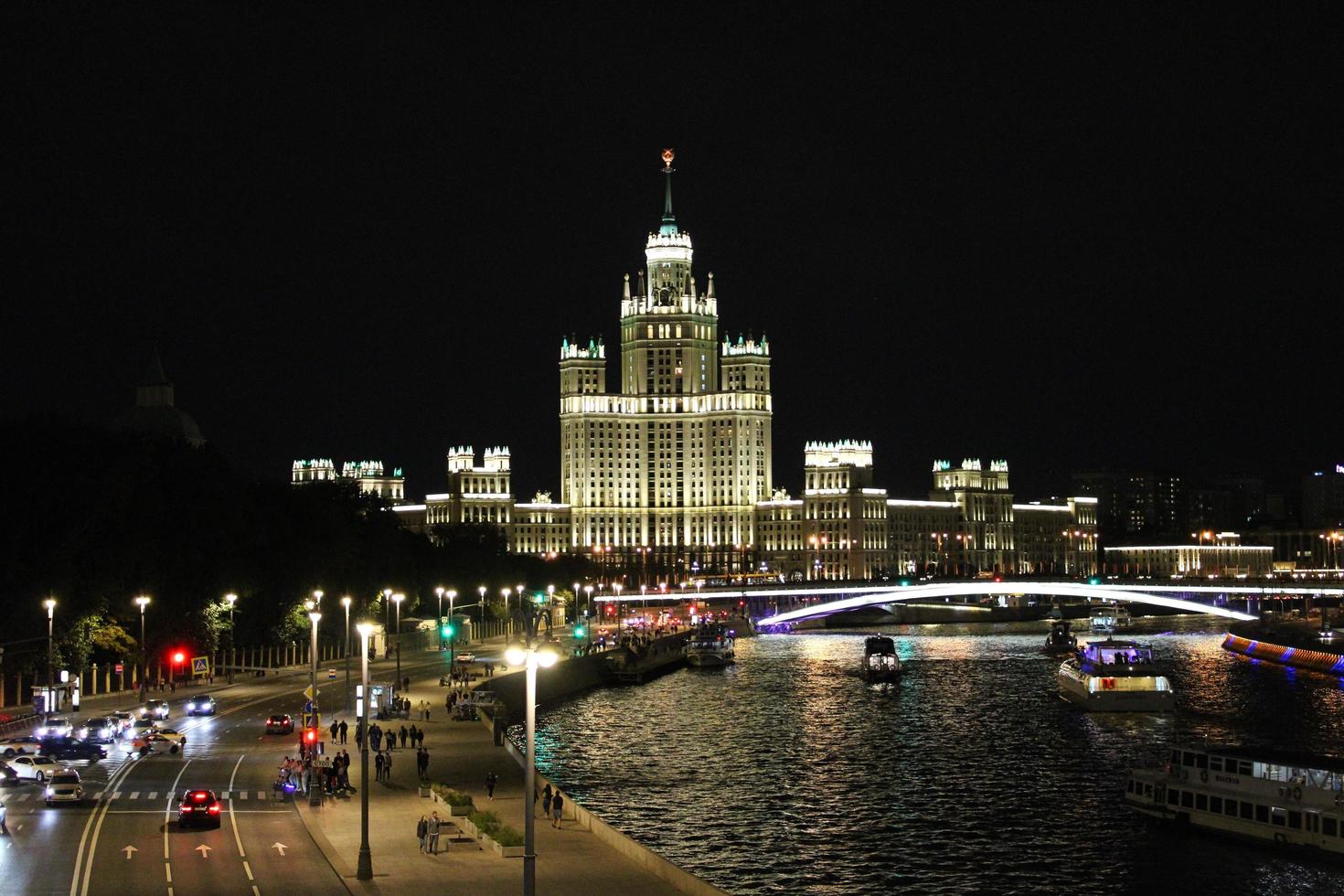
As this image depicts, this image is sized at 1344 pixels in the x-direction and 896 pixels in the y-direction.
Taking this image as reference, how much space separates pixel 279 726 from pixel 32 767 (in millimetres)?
16347

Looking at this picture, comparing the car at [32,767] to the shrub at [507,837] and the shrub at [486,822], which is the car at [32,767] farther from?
the shrub at [507,837]

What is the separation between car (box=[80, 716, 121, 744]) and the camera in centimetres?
7206

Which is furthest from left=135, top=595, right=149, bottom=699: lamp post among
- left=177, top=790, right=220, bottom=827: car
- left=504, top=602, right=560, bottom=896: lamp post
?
left=504, top=602, right=560, bottom=896: lamp post

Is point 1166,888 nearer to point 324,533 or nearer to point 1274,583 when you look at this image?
point 324,533

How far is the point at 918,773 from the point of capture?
81.2 m

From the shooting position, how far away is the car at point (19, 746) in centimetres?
6440

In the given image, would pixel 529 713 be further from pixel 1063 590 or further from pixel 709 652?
pixel 1063 590

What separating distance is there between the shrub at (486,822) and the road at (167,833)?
448 centimetres

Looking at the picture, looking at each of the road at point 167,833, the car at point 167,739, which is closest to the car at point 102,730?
the road at point 167,833

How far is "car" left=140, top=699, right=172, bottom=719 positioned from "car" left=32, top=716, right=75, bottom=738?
3139 millimetres

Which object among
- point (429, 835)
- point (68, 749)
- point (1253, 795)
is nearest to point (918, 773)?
point (1253, 795)

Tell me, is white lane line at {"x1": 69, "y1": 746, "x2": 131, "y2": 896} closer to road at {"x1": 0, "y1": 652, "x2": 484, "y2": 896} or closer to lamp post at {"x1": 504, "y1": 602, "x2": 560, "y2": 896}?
road at {"x1": 0, "y1": 652, "x2": 484, "y2": 896}

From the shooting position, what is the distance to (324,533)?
424ft

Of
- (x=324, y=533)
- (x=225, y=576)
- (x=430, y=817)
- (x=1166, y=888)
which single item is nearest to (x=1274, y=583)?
(x=324, y=533)
